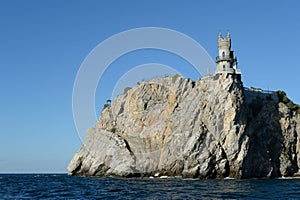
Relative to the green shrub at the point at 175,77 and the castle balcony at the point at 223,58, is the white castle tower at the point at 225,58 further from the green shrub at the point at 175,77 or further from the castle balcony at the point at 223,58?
the green shrub at the point at 175,77

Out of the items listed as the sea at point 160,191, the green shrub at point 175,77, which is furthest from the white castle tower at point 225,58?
the sea at point 160,191

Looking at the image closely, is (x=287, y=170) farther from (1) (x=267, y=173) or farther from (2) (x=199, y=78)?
(2) (x=199, y=78)

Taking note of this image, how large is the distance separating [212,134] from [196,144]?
4621 mm

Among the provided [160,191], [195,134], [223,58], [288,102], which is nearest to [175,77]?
[223,58]

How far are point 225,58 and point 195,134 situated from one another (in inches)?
916

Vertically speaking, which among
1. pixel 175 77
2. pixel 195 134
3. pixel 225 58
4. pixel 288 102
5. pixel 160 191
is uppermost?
pixel 225 58

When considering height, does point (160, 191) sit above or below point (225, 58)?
below

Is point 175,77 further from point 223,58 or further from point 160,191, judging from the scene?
point 160,191

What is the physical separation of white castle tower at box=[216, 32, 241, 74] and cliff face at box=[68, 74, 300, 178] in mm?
3843

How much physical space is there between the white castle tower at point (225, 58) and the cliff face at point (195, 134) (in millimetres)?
3843

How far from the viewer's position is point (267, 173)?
293 feet

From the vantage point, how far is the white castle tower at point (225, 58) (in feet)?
317

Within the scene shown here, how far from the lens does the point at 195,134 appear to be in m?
84.0

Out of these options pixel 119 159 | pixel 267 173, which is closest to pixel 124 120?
pixel 119 159
